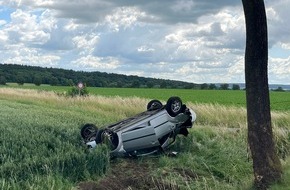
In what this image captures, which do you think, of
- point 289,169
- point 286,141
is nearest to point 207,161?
point 289,169

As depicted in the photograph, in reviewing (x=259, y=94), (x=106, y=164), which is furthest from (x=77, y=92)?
(x=259, y=94)

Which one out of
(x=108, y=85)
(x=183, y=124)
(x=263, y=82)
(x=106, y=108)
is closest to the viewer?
(x=263, y=82)

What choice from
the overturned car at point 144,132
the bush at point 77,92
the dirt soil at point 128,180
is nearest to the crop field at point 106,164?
the dirt soil at point 128,180

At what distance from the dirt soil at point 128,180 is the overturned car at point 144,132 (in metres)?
0.52

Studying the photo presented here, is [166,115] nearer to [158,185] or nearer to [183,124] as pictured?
[183,124]

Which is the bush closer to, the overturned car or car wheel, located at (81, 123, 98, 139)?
car wheel, located at (81, 123, 98, 139)

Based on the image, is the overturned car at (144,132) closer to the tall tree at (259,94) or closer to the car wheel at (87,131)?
the car wheel at (87,131)

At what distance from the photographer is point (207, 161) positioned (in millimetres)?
8828

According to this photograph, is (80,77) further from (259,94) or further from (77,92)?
(259,94)

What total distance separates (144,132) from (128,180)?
1606 mm

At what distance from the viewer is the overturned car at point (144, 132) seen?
8766 millimetres

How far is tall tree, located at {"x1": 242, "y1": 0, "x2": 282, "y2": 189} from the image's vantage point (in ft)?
22.7

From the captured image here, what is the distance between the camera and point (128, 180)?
7.39m

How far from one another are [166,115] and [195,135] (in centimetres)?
230
